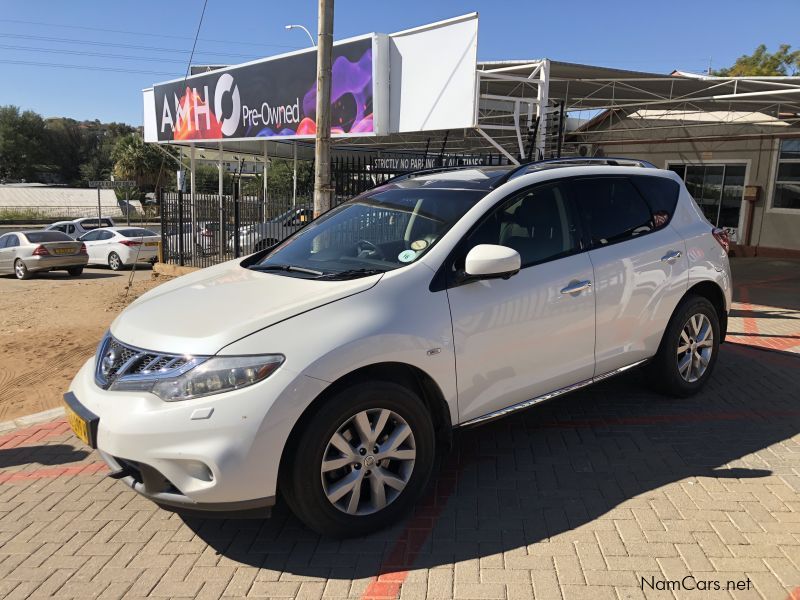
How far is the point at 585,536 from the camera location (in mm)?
3020

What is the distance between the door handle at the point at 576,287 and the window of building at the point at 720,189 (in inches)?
551

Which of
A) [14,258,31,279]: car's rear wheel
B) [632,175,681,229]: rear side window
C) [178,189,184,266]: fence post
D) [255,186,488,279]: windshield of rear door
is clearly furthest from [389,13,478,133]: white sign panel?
[14,258,31,279]: car's rear wheel

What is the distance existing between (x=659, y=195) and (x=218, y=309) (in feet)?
11.1

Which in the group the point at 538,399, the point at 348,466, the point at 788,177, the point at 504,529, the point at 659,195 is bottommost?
the point at 504,529

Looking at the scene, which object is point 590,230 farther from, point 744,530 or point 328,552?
point 328,552

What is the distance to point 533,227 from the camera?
12.3 feet

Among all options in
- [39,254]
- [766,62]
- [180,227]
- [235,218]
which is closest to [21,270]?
[39,254]

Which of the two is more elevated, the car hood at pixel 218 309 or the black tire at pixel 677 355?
the car hood at pixel 218 309

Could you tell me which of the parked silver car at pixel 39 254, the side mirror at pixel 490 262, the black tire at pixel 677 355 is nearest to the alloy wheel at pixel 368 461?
the side mirror at pixel 490 262

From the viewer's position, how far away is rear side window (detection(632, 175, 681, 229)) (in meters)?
4.51

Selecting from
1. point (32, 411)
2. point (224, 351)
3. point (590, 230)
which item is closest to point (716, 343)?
point (590, 230)

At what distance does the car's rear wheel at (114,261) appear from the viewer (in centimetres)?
1948

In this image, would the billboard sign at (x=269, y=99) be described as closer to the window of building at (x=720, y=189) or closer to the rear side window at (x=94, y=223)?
the window of building at (x=720, y=189)

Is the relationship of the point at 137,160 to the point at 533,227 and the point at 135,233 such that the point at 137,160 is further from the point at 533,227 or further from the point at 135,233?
the point at 533,227
